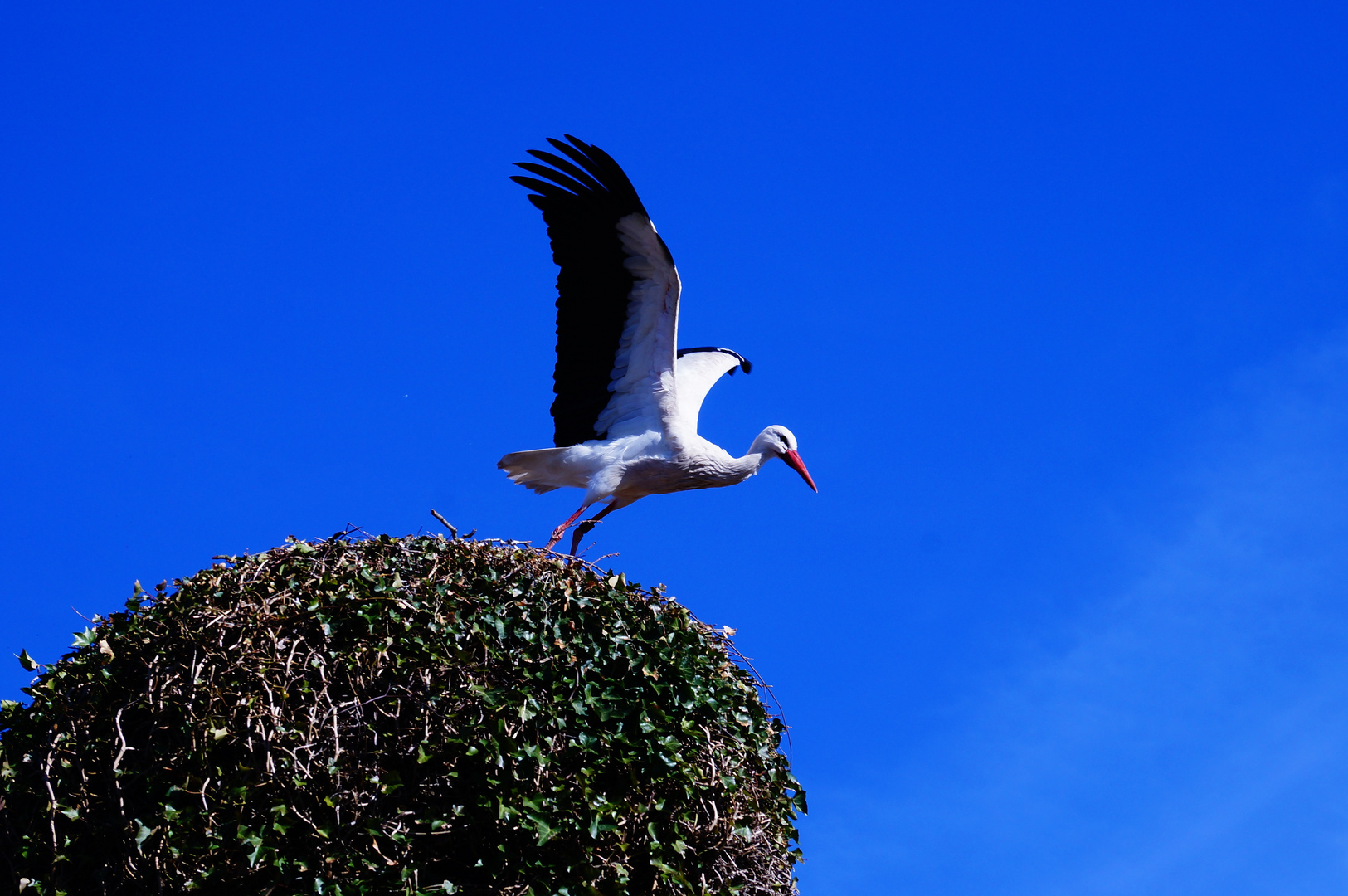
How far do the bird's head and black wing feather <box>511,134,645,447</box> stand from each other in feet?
4.10

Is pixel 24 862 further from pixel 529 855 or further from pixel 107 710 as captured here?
pixel 529 855

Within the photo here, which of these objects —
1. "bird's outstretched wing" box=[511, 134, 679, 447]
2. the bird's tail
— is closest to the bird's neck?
"bird's outstretched wing" box=[511, 134, 679, 447]

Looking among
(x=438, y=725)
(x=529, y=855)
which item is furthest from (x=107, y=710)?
(x=529, y=855)

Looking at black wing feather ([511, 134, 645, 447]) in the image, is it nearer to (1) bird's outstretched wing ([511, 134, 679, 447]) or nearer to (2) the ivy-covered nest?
(1) bird's outstretched wing ([511, 134, 679, 447])

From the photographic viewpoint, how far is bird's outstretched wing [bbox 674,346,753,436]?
8.39 m

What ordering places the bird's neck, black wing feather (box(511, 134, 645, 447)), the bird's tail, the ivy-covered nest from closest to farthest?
the ivy-covered nest
black wing feather (box(511, 134, 645, 447))
the bird's tail
the bird's neck

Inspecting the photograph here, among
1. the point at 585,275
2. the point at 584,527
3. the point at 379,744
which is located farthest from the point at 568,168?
the point at 379,744

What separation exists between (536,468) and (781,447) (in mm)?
1756

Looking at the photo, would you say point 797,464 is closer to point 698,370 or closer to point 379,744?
point 698,370

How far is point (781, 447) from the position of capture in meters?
8.06

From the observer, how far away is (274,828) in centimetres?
330

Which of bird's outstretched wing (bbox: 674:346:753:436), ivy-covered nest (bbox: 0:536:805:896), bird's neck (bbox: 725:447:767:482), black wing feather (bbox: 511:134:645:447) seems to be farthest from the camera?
bird's outstretched wing (bbox: 674:346:753:436)

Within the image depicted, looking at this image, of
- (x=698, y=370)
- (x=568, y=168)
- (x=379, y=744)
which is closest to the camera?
(x=379, y=744)

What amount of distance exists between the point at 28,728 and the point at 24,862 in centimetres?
51
